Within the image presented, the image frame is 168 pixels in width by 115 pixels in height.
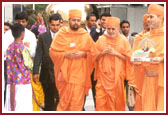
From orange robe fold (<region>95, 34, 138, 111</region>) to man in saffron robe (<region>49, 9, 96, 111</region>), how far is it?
0.24 meters

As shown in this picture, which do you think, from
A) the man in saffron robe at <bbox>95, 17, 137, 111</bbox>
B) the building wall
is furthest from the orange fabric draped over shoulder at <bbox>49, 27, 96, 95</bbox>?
the building wall

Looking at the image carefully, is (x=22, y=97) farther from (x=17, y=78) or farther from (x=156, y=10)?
(x=156, y=10)

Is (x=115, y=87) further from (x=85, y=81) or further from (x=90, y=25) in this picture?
(x=90, y=25)

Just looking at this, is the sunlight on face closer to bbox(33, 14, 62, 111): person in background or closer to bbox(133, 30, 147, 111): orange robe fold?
bbox(133, 30, 147, 111): orange robe fold

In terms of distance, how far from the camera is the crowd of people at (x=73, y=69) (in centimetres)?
884

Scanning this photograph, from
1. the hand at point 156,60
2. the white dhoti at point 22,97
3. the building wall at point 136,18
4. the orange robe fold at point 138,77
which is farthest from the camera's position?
the building wall at point 136,18

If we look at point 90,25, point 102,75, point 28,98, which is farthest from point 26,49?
point 90,25

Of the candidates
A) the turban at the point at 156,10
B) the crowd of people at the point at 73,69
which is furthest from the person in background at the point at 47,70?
the turban at the point at 156,10

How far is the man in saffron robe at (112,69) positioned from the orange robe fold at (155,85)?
33.1 inches

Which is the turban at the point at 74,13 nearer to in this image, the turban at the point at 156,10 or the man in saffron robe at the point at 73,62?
the man in saffron robe at the point at 73,62

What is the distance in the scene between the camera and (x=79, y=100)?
9.42 metres

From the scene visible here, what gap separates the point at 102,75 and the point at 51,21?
1.60 m

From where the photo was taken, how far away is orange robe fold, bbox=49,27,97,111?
31.1 ft

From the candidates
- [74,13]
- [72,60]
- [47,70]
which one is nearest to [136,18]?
[47,70]
